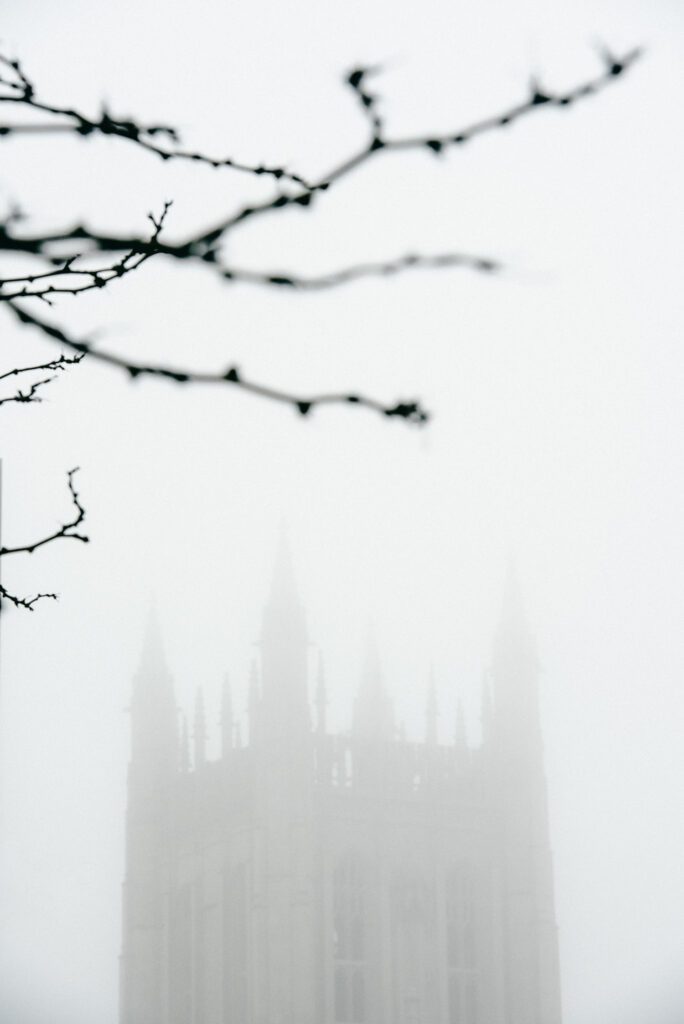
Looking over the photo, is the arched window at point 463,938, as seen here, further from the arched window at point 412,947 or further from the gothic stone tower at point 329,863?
the arched window at point 412,947

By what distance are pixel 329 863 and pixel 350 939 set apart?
2000 millimetres

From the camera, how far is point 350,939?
176 feet

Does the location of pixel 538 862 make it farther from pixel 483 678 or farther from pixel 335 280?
pixel 335 280

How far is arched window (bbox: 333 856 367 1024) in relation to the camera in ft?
173

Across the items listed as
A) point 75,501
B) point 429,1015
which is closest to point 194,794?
point 429,1015

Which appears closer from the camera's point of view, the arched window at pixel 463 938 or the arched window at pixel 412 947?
the arched window at pixel 412 947

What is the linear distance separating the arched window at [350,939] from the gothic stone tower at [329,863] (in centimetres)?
4

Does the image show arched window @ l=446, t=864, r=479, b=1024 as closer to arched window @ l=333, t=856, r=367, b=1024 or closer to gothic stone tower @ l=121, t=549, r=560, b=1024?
gothic stone tower @ l=121, t=549, r=560, b=1024

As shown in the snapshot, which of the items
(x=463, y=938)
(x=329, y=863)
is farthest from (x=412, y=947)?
(x=329, y=863)

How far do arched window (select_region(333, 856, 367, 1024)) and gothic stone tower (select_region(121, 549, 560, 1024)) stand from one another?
0.14ft

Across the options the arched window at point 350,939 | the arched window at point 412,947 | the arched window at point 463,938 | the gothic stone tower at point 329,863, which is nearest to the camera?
the gothic stone tower at point 329,863

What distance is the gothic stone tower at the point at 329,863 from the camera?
51812mm

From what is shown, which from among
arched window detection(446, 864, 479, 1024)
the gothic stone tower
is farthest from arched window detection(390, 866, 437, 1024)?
arched window detection(446, 864, 479, 1024)

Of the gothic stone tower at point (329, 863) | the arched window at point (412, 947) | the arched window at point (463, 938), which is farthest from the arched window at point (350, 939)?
the arched window at point (463, 938)
